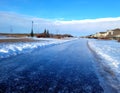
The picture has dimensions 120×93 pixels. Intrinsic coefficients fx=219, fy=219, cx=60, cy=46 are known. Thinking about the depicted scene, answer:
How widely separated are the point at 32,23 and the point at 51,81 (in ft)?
295

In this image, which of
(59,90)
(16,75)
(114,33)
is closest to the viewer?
(59,90)

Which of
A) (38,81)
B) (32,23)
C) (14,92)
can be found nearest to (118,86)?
(38,81)

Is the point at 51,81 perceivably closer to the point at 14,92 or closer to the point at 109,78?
the point at 14,92

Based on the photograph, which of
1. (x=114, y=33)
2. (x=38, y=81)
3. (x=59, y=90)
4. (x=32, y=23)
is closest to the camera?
(x=59, y=90)

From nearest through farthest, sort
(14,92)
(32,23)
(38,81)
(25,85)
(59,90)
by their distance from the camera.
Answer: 1. (14,92)
2. (59,90)
3. (25,85)
4. (38,81)
5. (32,23)

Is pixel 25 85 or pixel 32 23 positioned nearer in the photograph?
pixel 25 85

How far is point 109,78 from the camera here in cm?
909

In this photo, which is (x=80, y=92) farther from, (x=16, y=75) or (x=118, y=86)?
(x=16, y=75)

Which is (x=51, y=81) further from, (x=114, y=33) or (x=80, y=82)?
(x=114, y=33)

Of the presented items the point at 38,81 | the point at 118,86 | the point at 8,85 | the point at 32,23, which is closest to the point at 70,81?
the point at 38,81

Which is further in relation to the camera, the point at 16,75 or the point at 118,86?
the point at 16,75

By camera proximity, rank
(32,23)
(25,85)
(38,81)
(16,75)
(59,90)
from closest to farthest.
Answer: (59,90), (25,85), (38,81), (16,75), (32,23)

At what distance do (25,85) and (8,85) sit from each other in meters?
0.54

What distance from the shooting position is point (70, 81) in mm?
8133
